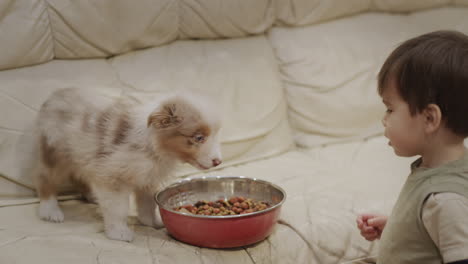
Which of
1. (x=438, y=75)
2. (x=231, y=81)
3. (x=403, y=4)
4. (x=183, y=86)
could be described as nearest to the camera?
(x=438, y=75)

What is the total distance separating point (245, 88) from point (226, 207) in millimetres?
745

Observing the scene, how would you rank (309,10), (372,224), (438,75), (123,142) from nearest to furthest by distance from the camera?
(438,75)
(372,224)
(123,142)
(309,10)

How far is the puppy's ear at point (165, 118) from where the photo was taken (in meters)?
1.53

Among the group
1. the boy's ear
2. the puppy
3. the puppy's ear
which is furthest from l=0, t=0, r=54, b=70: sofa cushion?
the boy's ear

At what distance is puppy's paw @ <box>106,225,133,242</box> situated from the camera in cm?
156

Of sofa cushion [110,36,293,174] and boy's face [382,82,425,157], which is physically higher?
boy's face [382,82,425,157]

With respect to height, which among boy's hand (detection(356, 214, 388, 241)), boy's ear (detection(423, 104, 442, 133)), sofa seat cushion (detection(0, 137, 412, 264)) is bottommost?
sofa seat cushion (detection(0, 137, 412, 264))

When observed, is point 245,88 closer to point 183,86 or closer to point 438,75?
point 183,86

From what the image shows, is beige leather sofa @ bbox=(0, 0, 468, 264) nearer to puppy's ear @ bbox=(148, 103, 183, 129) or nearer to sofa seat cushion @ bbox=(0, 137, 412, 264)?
sofa seat cushion @ bbox=(0, 137, 412, 264)

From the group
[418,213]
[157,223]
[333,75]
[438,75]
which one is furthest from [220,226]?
[333,75]

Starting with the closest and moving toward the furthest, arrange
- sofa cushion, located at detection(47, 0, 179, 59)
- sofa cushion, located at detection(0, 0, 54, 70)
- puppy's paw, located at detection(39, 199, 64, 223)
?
puppy's paw, located at detection(39, 199, 64, 223) < sofa cushion, located at detection(0, 0, 54, 70) < sofa cushion, located at detection(47, 0, 179, 59)

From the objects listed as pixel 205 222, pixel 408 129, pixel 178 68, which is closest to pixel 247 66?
pixel 178 68

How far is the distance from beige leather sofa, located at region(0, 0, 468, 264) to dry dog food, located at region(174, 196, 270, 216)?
11 cm

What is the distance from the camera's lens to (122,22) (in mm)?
2010
